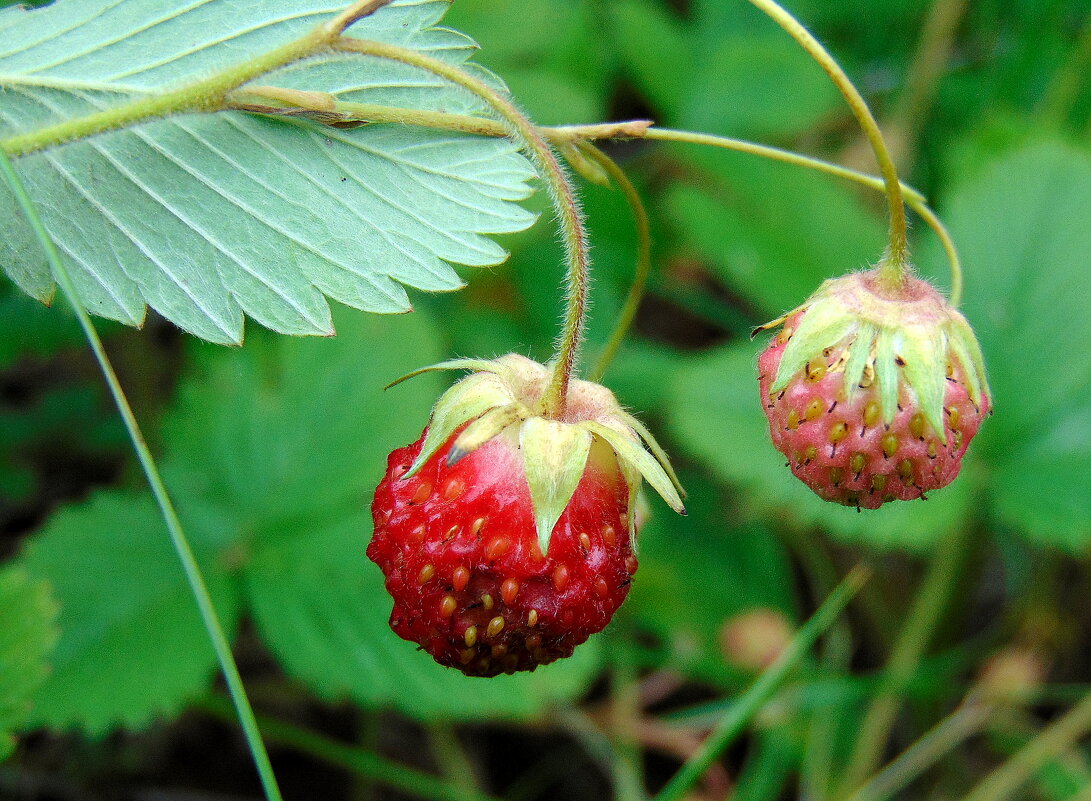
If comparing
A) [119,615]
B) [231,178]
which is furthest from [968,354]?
[119,615]

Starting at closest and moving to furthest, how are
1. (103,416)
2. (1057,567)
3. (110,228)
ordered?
(110,228) < (103,416) < (1057,567)

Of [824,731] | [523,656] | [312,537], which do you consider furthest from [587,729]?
[523,656]

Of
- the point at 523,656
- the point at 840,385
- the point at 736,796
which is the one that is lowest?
the point at 736,796

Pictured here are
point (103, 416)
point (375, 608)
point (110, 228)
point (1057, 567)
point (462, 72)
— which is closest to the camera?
point (462, 72)

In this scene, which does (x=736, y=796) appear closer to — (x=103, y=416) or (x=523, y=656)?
(x=523, y=656)

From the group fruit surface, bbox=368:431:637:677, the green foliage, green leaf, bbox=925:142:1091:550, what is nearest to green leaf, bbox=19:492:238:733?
the green foliage

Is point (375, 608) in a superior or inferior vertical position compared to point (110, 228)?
inferior
